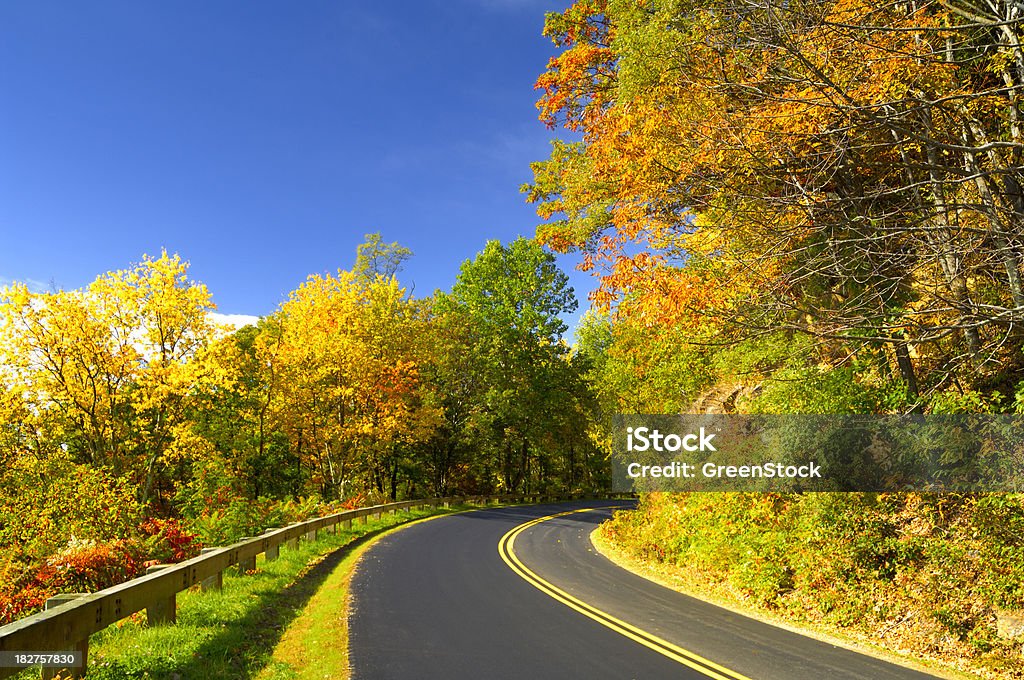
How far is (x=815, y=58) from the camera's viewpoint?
10.0 meters

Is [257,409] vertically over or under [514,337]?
under

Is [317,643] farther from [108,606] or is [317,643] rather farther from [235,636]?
[108,606]

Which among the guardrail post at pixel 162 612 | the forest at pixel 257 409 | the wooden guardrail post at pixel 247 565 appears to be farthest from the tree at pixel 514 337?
the guardrail post at pixel 162 612

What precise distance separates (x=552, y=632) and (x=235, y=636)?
426cm

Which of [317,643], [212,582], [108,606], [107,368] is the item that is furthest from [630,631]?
[107,368]

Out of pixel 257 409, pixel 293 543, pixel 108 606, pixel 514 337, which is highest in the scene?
pixel 514 337

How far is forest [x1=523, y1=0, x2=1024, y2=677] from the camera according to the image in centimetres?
880

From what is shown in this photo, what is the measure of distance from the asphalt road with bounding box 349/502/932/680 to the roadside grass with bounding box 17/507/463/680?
52cm

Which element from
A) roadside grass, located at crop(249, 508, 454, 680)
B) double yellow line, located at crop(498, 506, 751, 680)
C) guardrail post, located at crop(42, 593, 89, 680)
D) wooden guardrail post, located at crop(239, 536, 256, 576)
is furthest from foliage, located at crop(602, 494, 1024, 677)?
guardrail post, located at crop(42, 593, 89, 680)

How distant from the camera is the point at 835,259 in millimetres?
10125

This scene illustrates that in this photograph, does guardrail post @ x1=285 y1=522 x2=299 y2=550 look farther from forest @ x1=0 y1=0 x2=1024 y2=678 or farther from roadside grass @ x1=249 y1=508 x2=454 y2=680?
roadside grass @ x1=249 y1=508 x2=454 y2=680

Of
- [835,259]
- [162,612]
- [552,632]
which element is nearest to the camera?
[162,612]

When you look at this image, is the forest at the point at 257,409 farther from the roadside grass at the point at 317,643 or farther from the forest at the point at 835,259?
the forest at the point at 835,259

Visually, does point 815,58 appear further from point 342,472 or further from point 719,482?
point 342,472
